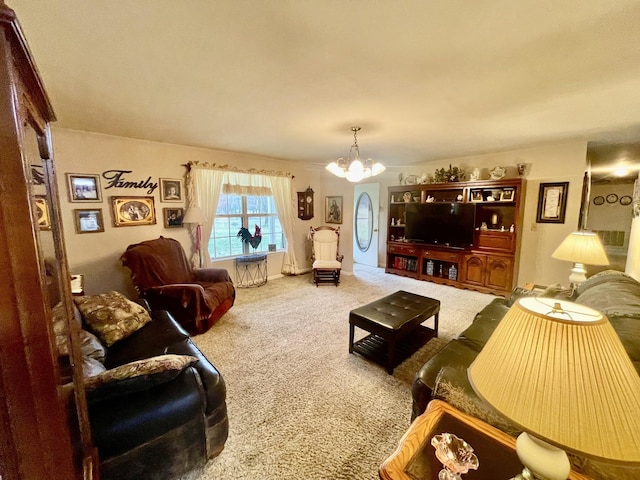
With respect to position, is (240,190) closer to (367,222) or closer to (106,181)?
(106,181)

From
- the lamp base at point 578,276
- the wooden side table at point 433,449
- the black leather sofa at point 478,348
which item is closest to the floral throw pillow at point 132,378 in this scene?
the wooden side table at point 433,449

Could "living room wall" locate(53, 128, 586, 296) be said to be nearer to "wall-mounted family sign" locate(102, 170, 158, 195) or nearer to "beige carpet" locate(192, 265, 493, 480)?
"wall-mounted family sign" locate(102, 170, 158, 195)

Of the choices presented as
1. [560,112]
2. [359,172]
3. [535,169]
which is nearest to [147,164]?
[359,172]

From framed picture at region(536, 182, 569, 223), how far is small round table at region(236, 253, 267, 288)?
14.9 ft

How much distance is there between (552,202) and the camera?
13.0ft

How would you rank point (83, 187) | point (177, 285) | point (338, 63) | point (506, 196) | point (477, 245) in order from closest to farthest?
1. point (338, 63)
2. point (177, 285)
3. point (83, 187)
4. point (506, 196)
5. point (477, 245)

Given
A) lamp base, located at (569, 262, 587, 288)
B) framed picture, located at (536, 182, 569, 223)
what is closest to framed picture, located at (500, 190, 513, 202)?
framed picture, located at (536, 182, 569, 223)

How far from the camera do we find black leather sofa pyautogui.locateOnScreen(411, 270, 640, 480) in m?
0.96

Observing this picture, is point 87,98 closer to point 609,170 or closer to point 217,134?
point 217,134

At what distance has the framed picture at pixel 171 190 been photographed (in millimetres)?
3804

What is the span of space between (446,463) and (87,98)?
3308 millimetres

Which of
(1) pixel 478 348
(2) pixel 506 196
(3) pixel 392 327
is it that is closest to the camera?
(1) pixel 478 348

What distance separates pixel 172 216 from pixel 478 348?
4.04 meters

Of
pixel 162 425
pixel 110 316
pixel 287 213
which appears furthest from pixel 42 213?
pixel 287 213
